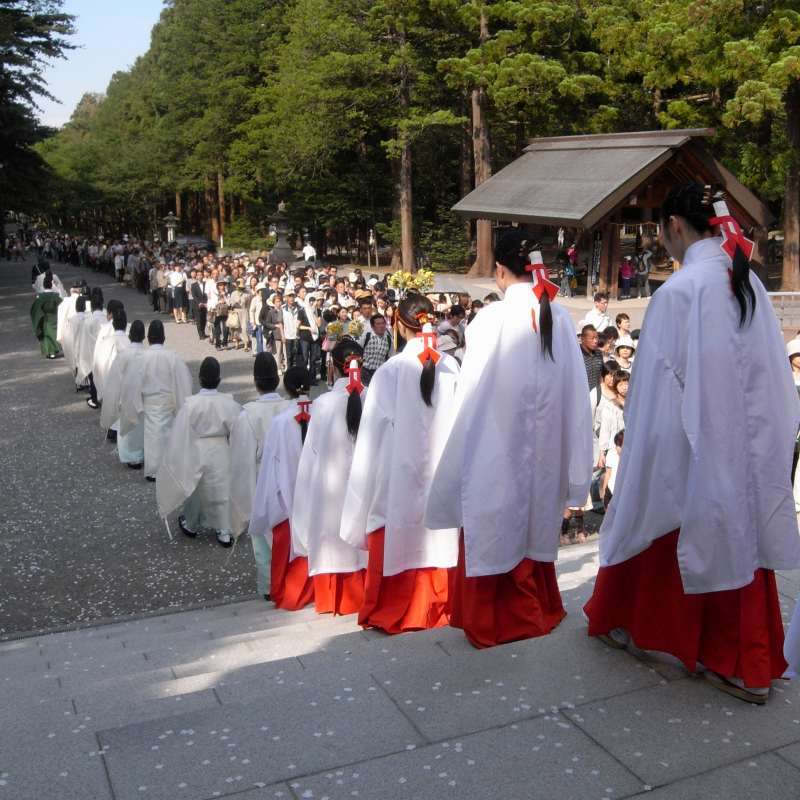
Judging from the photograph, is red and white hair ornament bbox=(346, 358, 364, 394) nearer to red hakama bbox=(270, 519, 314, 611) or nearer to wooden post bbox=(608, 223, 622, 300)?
red hakama bbox=(270, 519, 314, 611)

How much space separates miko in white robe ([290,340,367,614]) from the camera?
5586 mm

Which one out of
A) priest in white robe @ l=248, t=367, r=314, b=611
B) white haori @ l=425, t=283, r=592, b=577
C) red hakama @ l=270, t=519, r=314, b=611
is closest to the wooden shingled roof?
priest in white robe @ l=248, t=367, r=314, b=611

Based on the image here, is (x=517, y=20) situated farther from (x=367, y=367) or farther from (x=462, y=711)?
(x=462, y=711)

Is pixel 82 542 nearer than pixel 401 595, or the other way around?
pixel 401 595

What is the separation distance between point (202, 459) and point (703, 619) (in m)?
5.47

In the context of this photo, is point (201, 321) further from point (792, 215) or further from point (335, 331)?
point (792, 215)

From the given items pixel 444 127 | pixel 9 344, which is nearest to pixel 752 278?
pixel 9 344

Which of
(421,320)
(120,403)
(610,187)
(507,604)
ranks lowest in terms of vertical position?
(120,403)

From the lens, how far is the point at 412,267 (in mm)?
31828

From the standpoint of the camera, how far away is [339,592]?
231 inches

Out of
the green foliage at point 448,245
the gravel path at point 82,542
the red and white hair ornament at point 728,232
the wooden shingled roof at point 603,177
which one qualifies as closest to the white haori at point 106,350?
the gravel path at point 82,542

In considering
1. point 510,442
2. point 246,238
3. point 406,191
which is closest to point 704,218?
point 510,442

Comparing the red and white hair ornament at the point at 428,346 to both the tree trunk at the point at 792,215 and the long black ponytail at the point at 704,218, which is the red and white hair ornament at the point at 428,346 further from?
the tree trunk at the point at 792,215

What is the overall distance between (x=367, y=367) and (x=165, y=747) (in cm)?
787
